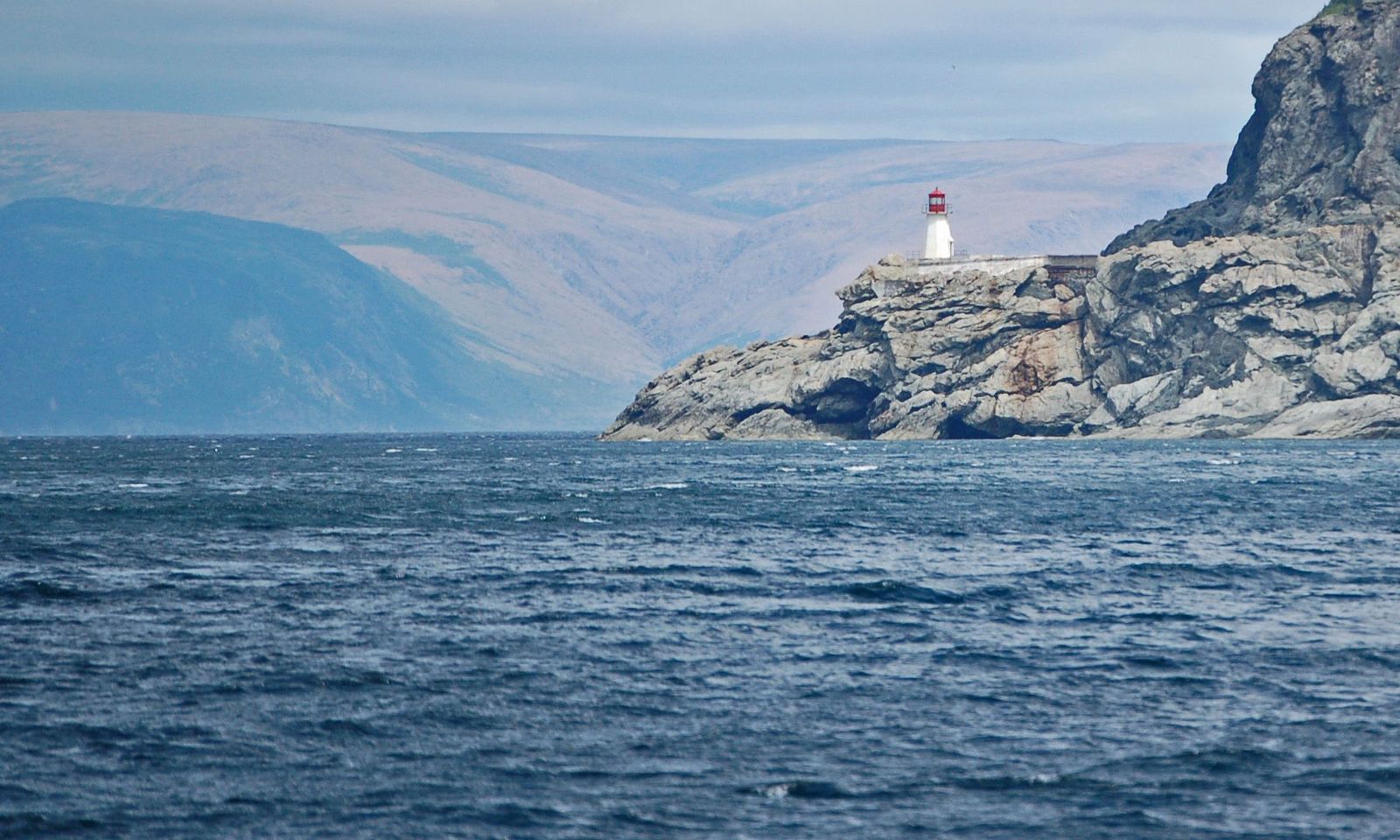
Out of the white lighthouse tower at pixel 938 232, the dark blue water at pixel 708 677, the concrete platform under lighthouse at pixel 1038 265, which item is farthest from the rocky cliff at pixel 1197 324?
the dark blue water at pixel 708 677

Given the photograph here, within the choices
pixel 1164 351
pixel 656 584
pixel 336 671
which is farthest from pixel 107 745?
pixel 1164 351

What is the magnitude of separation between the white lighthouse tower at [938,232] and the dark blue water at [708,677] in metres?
120

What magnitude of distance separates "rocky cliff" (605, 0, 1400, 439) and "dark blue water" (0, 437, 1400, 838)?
8604cm

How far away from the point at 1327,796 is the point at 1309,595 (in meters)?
19.9

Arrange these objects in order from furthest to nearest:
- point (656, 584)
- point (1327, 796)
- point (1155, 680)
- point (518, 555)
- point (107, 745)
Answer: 1. point (518, 555)
2. point (656, 584)
3. point (1155, 680)
4. point (107, 745)
5. point (1327, 796)

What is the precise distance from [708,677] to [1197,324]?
133252mm

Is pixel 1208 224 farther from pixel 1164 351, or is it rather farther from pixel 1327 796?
pixel 1327 796

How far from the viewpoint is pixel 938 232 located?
192 metres

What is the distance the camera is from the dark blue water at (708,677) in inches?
1041

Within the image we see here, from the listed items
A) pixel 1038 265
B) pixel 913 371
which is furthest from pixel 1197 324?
pixel 913 371

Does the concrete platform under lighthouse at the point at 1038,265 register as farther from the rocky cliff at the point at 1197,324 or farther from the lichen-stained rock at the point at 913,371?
the lichen-stained rock at the point at 913,371

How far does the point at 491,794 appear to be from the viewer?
27.0m

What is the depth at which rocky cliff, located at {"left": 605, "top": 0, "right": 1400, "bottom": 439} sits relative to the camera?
15450cm

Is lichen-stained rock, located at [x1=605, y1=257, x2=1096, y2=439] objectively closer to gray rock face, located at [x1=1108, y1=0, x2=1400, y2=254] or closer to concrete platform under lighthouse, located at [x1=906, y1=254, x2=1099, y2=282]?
concrete platform under lighthouse, located at [x1=906, y1=254, x2=1099, y2=282]
